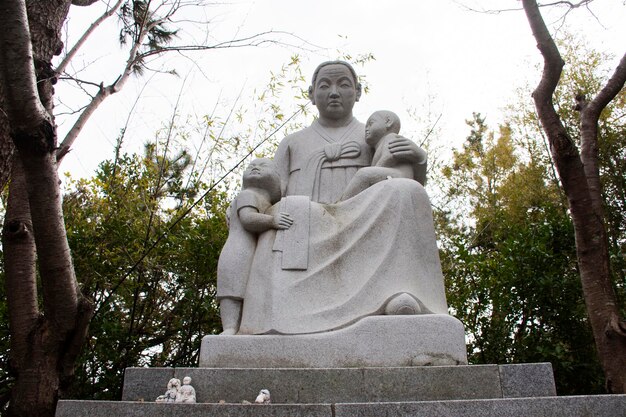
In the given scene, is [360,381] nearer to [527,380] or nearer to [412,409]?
[412,409]

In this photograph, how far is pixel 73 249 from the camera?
269 inches

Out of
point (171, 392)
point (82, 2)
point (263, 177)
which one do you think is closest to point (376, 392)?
point (171, 392)

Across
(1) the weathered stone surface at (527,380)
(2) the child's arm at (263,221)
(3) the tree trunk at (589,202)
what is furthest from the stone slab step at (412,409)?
(3) the tree trunk at (589,202)

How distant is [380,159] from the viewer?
4613 mm

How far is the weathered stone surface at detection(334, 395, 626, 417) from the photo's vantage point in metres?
2.79

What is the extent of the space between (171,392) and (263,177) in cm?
183

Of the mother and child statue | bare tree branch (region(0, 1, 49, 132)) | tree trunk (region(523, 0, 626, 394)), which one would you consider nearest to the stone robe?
the mother and child statue

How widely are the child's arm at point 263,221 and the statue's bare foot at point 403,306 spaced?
0.95 m

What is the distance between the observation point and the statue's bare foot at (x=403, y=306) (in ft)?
12.1

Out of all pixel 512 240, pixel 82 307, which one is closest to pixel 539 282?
pixel 512 240

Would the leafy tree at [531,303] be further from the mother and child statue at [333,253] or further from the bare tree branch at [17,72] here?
the bare tree branch at [17,72]

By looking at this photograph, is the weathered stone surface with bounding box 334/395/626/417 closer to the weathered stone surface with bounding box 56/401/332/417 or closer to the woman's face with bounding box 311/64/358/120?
the weathered stone surface with bounding box 56/401/332/417

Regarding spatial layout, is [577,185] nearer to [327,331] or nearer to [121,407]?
[327,331]

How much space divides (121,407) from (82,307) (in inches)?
58.5
